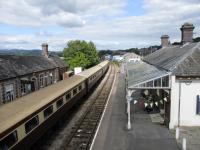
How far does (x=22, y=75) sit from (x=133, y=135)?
16.9 m

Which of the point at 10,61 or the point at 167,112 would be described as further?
the point at 10,61

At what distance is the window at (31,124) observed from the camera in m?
12.0

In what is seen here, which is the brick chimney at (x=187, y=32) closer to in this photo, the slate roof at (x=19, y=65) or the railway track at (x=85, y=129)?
the railway track at (x=85, y=129)

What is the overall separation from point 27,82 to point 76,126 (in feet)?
44.2

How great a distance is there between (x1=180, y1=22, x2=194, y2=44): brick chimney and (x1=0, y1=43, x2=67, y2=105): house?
58.9ft

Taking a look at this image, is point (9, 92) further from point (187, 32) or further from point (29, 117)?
point (187, 32)

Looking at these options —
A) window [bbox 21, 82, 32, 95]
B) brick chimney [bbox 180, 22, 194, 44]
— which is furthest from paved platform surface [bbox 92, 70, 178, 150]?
window [bbox 21, 82, 32, 95]

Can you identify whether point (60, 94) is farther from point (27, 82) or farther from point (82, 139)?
point (27, 82)

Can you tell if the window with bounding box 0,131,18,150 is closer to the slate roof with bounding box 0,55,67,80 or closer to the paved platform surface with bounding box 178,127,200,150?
the paved platform surface with bounding box 178,127,200,150

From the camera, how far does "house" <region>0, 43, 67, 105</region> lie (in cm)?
2472

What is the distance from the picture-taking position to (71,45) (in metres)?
69.5

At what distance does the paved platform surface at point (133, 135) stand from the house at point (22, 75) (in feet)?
33.9

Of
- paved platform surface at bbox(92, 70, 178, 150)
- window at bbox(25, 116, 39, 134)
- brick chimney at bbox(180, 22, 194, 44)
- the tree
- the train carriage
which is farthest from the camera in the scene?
the tree

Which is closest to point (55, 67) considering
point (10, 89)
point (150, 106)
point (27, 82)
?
point (27, 82)
